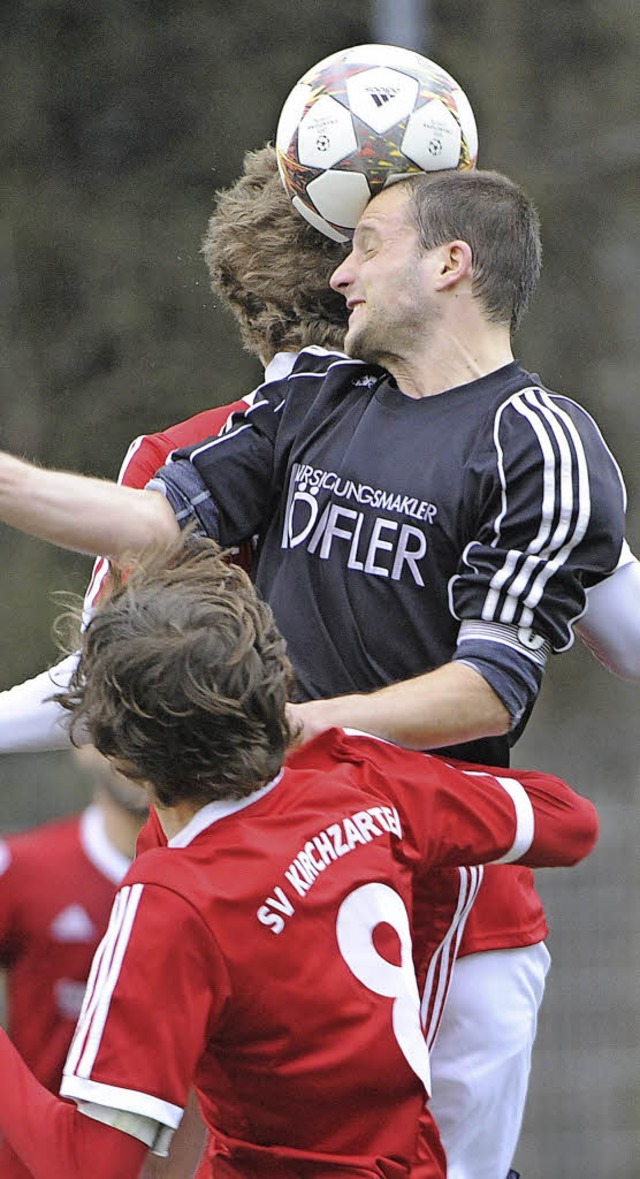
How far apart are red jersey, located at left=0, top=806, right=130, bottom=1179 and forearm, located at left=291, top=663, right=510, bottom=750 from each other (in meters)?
0.61

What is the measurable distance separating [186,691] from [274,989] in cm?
37

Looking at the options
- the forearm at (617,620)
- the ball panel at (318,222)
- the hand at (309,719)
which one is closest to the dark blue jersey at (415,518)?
the forearm at (617,620)

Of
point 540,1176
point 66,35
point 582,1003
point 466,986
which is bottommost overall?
point 540,1176

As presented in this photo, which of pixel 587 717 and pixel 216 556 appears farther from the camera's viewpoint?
Answer: pixel 587 717

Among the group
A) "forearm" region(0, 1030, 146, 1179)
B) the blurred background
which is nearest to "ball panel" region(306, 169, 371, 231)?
"forearm" region(0, 1030, 146, 1179)

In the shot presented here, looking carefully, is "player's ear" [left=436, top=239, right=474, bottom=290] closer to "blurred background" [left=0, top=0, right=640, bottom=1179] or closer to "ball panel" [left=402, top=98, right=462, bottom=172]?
"ball panel" [left=402, top=98, right=462, bottom=172]

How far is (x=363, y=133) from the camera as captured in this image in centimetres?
313

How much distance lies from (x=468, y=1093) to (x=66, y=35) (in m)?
7.00

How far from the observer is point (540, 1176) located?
7.70 metres

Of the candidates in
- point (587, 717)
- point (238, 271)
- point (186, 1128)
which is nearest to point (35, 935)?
point (186, 1128)

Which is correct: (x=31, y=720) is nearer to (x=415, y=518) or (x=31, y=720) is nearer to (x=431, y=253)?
(x=415, y=518)

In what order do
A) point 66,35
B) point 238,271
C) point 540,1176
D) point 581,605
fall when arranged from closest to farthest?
1. point 581,605
2. point 238,271
3. point 540,1176
4. point 66,35

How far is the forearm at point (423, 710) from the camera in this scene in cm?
258

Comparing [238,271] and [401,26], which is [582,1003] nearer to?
[401,26]
